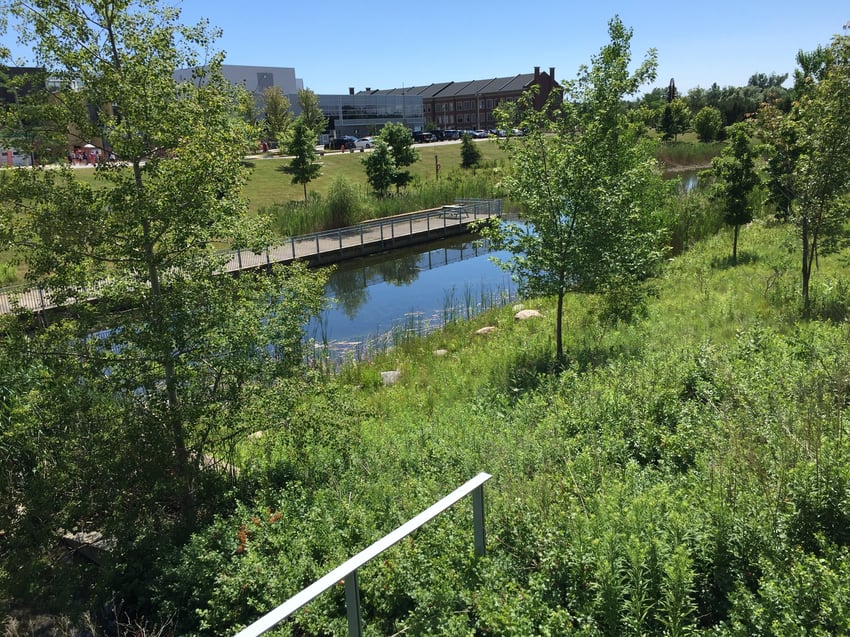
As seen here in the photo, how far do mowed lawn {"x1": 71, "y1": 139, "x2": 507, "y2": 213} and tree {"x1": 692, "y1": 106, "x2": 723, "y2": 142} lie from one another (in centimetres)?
2182

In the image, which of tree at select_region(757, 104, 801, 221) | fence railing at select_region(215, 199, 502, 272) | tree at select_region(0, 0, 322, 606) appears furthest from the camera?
fence railing at select_region(215, 199, 502, 272)

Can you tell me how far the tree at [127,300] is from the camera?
600 centimetres

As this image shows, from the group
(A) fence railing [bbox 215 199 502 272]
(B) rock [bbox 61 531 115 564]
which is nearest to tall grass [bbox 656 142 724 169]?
(A) fence railing [bbox 215 199 502 272]

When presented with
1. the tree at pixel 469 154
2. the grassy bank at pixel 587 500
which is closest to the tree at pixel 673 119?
the tree at pixel 469 154

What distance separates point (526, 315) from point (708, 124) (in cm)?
5620

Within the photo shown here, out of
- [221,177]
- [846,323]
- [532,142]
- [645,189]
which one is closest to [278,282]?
[221,177]

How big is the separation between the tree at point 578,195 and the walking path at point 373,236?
12.0 metres

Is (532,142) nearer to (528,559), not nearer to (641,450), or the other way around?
(641,450)

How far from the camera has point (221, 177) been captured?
656cm

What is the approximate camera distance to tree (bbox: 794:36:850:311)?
37.0 feet

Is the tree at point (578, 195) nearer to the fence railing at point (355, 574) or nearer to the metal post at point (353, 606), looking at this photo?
the fence railing at point (355, 574)

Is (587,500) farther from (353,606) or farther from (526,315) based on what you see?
(526,315)

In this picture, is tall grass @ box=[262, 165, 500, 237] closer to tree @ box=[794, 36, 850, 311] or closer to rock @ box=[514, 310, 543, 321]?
rock @ box=[514, 310, 543, 321]

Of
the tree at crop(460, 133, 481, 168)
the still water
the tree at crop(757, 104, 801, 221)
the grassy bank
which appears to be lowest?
the still water
